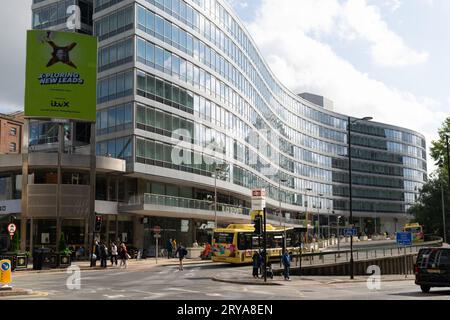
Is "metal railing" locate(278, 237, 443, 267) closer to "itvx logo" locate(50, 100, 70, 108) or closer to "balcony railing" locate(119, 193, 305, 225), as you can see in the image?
"balcony railing" locate(119, 193, 305, 225)

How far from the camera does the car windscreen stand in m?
21.6

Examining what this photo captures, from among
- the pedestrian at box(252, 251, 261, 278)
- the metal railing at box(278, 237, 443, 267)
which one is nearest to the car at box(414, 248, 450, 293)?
the pedestrian at box(252, 251, 261, 278)

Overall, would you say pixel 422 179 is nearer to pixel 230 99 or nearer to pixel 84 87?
pixel 230 99

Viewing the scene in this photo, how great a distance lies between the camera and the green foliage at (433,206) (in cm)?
7494

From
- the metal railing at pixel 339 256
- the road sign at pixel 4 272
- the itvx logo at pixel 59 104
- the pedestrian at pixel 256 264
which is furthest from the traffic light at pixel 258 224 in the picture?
the itvx logo at pixel 59 104

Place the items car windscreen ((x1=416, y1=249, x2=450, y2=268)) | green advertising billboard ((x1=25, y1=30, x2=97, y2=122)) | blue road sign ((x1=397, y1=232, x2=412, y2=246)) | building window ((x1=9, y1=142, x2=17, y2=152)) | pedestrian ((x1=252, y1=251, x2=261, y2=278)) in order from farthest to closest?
1. building window ((x1=9, y1=142, x2=17, y2=152))
2. green advertising billboard ((x1=25, y1=30, x2=97, y2=122))
3. blue road sign ((x1=397, y1=232, x2=412, y2=246))
4. pedestrian ((x1=252, y1=251, x2=261, y2=278))
5. car windscreen ((x1=416, y1=249, x2=450, y2=268))

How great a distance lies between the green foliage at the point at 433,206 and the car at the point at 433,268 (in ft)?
180

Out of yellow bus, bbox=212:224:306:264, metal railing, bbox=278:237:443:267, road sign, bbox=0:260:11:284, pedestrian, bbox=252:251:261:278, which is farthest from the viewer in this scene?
yellow bus, bbox=212:224:306:264

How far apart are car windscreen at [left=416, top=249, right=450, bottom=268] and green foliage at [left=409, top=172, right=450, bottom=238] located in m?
54.7

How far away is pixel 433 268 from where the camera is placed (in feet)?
71.4

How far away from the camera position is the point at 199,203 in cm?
6312

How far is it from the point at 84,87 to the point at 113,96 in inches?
338
